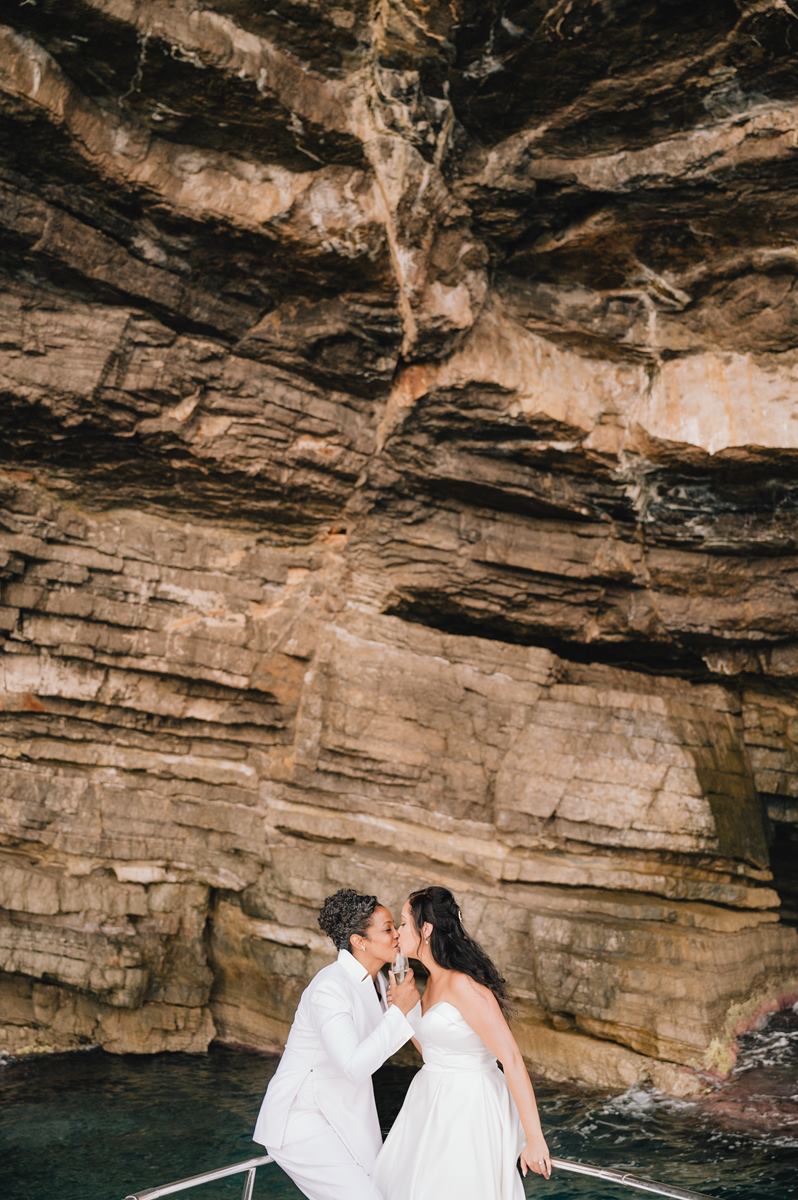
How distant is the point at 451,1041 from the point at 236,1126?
491 cm

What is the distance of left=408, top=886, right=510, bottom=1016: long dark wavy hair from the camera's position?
4324 mm

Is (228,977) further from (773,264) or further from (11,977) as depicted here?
(773,264)

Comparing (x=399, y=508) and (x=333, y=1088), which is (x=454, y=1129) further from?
(x=399, y=508)

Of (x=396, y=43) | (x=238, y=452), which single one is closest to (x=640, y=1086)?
(x=238, y=452)

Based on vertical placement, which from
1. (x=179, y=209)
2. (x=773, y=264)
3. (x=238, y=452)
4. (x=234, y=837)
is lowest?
(x=234, y=837)

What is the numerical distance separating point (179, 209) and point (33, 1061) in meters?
7.93

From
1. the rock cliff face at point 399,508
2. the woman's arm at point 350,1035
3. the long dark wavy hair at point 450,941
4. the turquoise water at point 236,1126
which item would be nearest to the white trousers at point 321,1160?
the woman's arm at point 350,1035

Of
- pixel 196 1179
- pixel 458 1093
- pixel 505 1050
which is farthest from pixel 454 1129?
pixel 196 1179

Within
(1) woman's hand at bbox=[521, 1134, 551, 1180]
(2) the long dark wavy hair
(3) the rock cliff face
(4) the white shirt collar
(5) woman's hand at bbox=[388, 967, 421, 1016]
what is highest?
(3) the rock cliff face

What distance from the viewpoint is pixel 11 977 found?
977 cm

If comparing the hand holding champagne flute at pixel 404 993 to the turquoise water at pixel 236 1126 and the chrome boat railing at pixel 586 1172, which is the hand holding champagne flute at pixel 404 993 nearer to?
the chrome boat railing at pixel 586 1172

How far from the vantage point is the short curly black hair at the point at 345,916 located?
4512 millimetres

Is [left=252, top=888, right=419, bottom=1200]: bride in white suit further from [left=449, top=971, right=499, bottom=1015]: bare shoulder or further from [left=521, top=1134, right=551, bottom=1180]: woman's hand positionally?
[left=521, top=1134, right=551, bottom=1180]: woman's hand

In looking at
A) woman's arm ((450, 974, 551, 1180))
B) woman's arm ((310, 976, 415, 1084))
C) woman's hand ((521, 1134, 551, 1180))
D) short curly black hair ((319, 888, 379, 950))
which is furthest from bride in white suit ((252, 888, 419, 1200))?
woman's hand ((521, 1134, 551, 1180))
